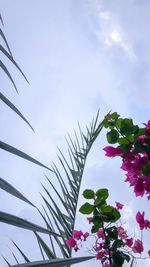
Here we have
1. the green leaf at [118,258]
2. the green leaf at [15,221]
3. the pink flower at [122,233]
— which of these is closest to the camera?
the green leaf at [15,221]

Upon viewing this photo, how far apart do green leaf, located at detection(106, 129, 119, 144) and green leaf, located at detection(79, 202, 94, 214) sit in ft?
1.90

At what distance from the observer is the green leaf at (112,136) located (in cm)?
227

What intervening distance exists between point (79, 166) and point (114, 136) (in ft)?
1.07

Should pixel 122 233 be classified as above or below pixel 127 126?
below

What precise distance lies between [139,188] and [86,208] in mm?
584

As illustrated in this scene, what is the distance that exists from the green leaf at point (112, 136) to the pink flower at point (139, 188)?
1.11 ft

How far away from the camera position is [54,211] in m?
1.54

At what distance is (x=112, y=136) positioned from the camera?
2275 millimetres

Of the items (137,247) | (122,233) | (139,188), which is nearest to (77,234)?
(122,233)

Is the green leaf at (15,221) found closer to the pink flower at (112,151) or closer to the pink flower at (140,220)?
the pink flower at (112,151)

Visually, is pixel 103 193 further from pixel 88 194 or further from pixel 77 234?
pixel 77 234

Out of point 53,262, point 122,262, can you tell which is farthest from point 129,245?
point 53,262

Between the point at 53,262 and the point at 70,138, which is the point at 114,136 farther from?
the point at 53,262

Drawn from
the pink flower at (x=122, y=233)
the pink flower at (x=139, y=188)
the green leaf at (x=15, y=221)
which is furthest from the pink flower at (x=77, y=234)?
the green leaf at (x=15, y=221)
